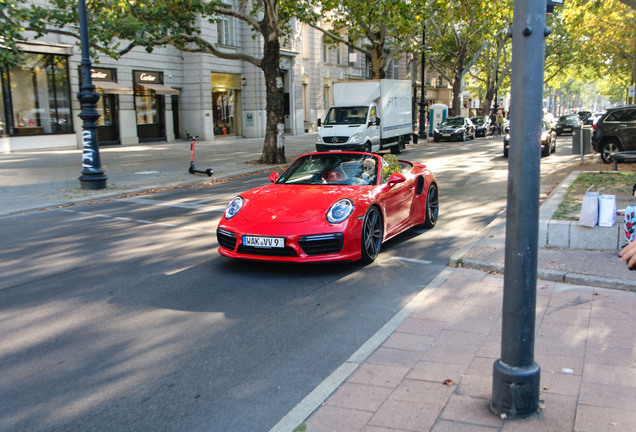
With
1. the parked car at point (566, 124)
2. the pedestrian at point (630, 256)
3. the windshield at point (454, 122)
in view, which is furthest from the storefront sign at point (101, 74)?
the pedestrian at point (630, 256)

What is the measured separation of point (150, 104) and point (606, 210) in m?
29.5

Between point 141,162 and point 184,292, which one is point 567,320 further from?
point 141,162

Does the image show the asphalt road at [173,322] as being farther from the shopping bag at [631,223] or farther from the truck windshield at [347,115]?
the truck windshield at [347,115]

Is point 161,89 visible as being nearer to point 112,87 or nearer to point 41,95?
point 112,87

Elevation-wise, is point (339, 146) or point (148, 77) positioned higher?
point (148, 77)

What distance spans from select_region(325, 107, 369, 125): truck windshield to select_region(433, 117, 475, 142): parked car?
40.3ft

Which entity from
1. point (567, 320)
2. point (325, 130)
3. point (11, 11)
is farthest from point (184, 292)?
point (325, 130)

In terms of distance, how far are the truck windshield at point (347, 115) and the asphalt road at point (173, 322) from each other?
1524cm

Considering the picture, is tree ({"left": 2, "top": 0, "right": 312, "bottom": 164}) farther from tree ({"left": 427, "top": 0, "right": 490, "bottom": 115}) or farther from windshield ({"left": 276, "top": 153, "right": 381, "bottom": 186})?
tree ({"left": 427, "top": 0, "right": 490, "bottom": 115})

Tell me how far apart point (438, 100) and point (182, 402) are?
238 ft

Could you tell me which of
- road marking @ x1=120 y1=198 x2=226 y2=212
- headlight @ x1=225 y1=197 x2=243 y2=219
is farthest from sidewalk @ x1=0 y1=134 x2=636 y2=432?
road marking @ x1=120 y1=198 x2=226 y2=212

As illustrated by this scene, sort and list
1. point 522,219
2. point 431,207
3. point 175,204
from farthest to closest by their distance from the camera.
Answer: point 175,204
point 431,207
point 522,219

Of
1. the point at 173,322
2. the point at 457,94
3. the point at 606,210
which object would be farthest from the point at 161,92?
the point at 173,322

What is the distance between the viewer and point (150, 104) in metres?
32.8
